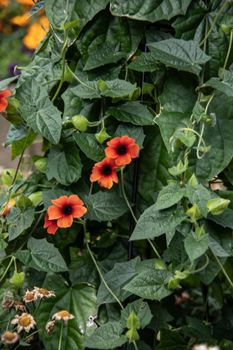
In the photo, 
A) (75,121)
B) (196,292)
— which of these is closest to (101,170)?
(75,121)

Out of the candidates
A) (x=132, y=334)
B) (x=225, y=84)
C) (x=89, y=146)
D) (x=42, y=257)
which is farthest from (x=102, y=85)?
(x=132, y=334)

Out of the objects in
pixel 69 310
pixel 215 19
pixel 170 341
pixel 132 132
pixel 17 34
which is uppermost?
pixel 215 19

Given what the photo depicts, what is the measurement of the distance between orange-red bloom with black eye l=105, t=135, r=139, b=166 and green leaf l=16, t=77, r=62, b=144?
0.34 ft

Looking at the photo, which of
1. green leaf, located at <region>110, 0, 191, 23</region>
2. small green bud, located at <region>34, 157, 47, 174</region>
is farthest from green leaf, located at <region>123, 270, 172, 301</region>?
green leaf, located at <region>110, 0, 191, 23</region>

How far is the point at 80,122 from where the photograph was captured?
1.32m

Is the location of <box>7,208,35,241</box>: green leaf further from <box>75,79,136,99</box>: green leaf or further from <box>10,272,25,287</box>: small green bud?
<box>75,79,136,99</box>: green leaf

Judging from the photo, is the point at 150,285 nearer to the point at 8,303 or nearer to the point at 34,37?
the point at 8,303

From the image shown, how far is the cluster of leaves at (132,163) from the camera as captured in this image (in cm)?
124

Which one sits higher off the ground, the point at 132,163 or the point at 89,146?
the point at 89,146

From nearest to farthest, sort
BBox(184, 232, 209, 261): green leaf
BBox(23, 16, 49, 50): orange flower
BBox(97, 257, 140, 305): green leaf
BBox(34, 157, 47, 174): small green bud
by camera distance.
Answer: BBox(184, 232, 209, 261): green leaf
BBox(97, 257, 140, 305): green leaf
BBox(34, 157, 47, 174): small green bud
BBox(23, 16, 49, 50): orange flower

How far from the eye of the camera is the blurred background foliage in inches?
174

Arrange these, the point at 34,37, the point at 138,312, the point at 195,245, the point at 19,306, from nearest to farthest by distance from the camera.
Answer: the point at 195,245 → the point at 138,312 → the point at 19,306 → the point at 34,37

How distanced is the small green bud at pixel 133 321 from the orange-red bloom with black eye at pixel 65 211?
0.70 feet

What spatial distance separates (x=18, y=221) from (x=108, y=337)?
0.99ft
